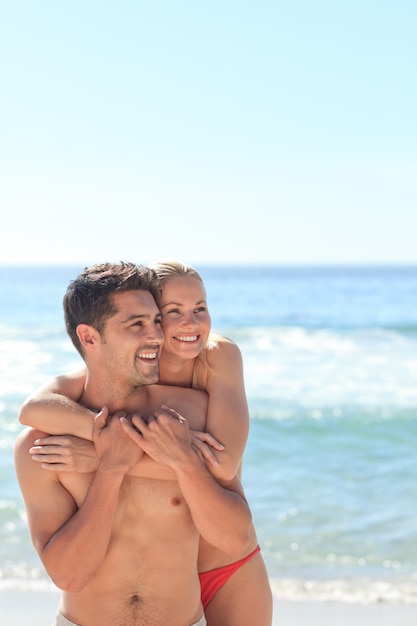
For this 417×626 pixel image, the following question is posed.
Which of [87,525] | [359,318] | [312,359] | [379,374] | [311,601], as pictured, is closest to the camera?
[87,525]

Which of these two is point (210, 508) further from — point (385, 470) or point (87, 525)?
point (385, 470)

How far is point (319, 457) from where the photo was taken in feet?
34.7

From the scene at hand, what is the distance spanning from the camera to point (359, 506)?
8359 millimetres

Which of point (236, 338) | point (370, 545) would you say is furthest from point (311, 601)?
point (236, 338)

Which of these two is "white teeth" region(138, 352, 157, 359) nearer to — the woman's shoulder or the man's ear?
the man's ear

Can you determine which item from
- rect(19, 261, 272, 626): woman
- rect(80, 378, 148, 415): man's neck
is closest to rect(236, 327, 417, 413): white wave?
rect(19, 261, 272, 626): woman

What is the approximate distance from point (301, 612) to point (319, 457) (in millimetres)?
4784

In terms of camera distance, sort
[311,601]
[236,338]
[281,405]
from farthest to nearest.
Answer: [236,338] < [281,405] < [311,601]

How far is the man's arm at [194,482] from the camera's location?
284 cm

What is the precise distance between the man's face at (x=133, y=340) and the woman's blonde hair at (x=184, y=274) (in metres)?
0.37

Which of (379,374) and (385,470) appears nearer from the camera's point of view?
(385,470)

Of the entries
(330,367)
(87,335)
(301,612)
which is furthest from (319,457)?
(87,335)

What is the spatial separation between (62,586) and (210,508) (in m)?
0.54

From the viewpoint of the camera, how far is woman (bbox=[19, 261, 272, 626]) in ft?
9.77
